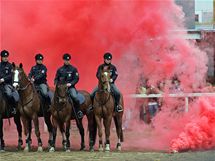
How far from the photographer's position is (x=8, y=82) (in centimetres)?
1820

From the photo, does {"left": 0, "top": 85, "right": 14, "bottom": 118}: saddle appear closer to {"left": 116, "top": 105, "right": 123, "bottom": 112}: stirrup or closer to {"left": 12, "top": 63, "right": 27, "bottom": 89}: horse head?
{"left": 12, "top": 63, "right": 27, "bottom": 89}: horse head

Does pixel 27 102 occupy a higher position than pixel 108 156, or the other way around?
pixel 27 102

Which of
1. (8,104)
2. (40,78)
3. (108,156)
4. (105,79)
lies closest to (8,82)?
(8,104)

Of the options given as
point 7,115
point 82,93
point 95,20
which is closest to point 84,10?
point 95,20

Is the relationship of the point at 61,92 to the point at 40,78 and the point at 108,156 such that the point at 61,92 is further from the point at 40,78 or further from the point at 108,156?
the point at 108,156

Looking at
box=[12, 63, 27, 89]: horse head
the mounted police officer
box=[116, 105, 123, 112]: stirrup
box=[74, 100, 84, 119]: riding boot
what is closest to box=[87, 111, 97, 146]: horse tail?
box=[74, 100, 84, 119]: riding boot

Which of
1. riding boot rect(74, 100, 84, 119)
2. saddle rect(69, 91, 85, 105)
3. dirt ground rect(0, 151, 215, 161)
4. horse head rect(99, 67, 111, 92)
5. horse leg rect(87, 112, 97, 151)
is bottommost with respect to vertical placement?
dirt ground rect(0, 151, 215, 161)

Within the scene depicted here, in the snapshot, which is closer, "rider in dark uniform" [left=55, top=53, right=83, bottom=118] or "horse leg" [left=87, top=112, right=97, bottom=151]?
"rider in dark uniform" [left=55, top=53, right=83, bottom=118]

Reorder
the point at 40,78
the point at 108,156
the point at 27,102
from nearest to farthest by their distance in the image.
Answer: the point at 108,156 < the point at 27,102 < the point at 40,78

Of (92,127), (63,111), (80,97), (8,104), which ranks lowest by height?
(92,127)

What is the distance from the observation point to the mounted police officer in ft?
59.0

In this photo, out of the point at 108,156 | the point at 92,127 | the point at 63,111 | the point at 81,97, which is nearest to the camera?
the point at 108,156

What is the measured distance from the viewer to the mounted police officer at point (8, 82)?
17969 millimetres

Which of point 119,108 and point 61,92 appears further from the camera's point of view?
point 119,108
